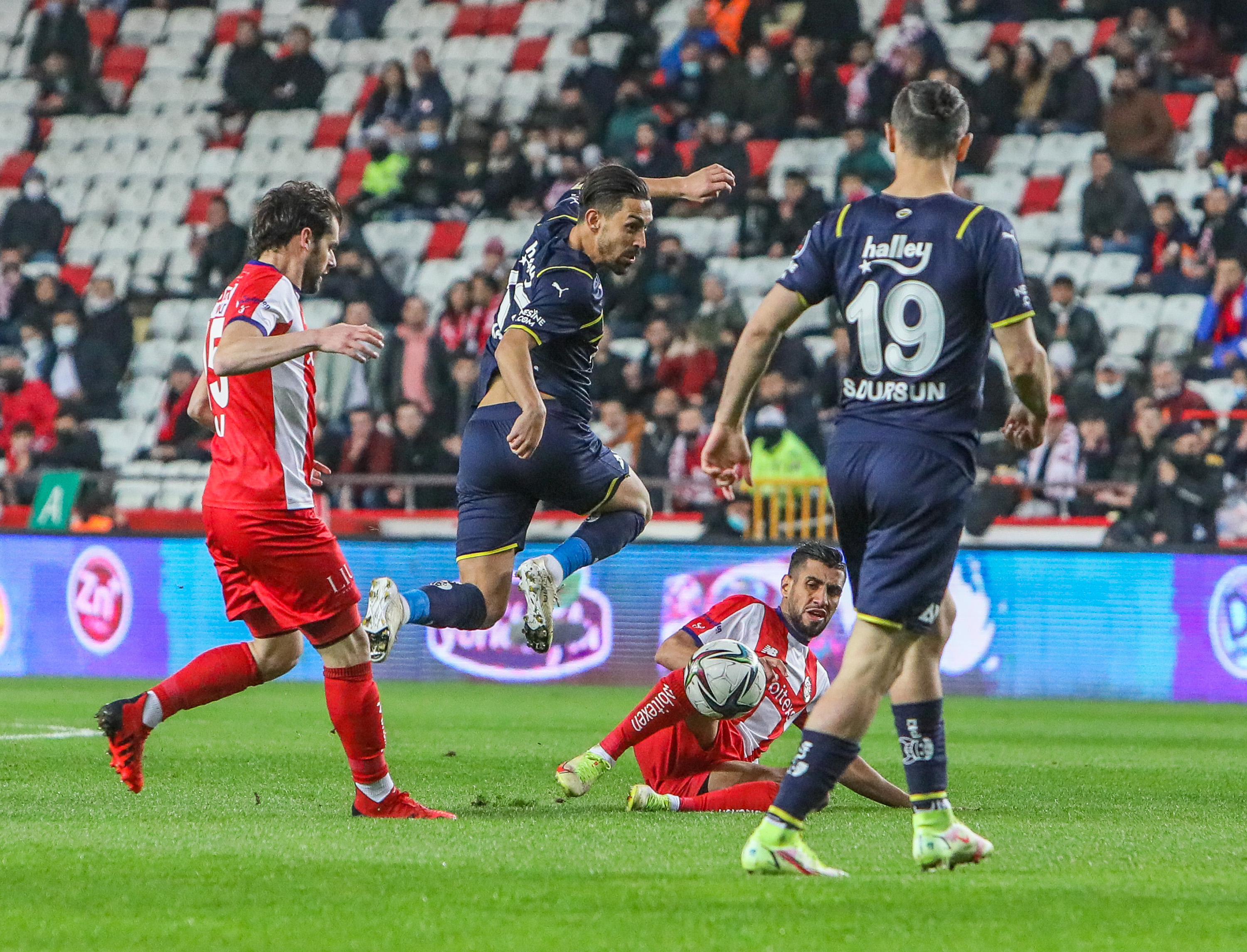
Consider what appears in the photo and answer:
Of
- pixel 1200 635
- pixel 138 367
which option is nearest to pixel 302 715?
pixel 1200 635

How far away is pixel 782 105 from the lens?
63.2 ft

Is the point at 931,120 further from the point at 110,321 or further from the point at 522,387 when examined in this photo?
the point at 110,321

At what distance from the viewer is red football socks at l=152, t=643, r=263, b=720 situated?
6.41 m

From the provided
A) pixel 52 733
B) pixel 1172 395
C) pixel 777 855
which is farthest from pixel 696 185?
pixel 1172 395

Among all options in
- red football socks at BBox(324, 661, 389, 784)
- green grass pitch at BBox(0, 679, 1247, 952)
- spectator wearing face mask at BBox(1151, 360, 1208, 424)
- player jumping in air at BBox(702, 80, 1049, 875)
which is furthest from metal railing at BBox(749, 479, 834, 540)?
player jumping in air at BBox(702, 80, 1049, 875)

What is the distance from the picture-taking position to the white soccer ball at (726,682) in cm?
632

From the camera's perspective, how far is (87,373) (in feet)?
61.6

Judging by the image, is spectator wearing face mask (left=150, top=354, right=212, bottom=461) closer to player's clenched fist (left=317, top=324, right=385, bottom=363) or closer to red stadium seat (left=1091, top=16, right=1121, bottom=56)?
red stadium seat (left=1091, top=16, right=1121, bottom=56)

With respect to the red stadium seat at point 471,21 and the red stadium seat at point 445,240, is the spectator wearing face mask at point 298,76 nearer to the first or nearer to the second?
the red stadium seat at point 471,21

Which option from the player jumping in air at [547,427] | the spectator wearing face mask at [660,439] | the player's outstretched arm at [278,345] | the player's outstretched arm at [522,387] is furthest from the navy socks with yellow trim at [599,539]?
the spectator wearing face mask at [660,439]

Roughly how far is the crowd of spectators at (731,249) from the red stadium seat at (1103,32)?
12 centimetres

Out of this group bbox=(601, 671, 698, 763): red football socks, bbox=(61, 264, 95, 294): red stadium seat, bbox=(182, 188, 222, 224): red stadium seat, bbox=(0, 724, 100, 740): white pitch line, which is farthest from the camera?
bbox=(182, 188, 222, 224): red stadium seat

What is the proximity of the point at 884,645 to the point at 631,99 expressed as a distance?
15466 mm

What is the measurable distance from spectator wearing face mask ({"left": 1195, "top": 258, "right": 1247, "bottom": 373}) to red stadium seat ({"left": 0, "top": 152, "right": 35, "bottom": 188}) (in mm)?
14045
